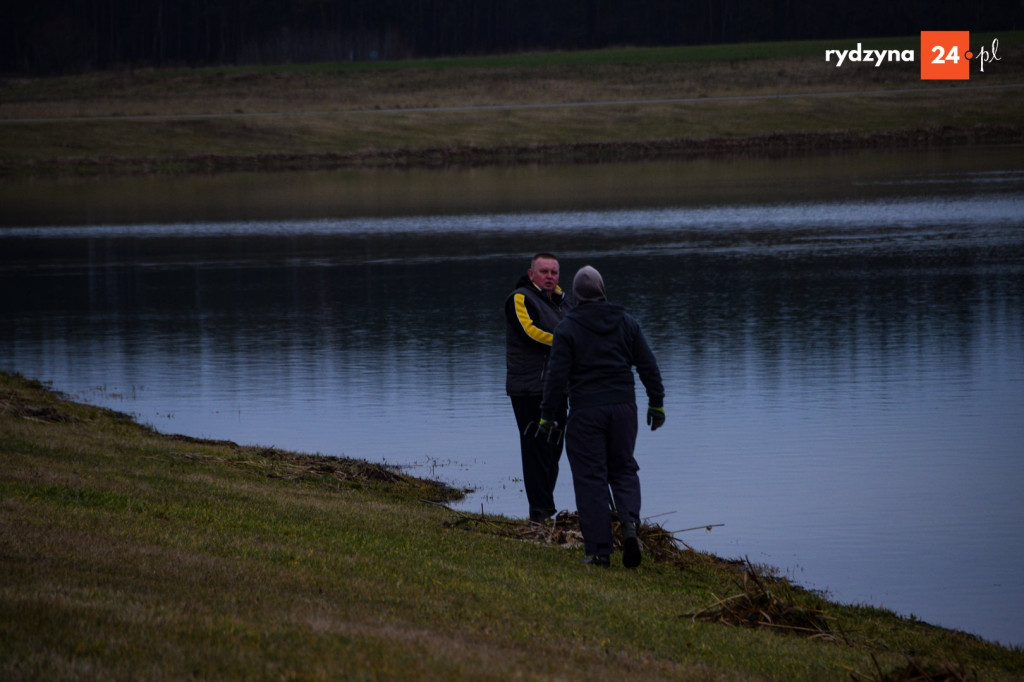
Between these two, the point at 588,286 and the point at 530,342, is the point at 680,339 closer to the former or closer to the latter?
the point at 530,342

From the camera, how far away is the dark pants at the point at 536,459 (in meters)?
11.7

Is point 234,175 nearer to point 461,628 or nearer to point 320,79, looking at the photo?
point 320,79

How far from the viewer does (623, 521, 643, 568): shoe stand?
32.4 feet

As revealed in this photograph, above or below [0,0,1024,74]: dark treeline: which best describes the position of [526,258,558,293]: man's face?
below

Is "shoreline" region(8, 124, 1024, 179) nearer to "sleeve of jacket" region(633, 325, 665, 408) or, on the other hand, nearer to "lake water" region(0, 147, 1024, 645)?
"lake water" region(0, 147, 1024, 645)

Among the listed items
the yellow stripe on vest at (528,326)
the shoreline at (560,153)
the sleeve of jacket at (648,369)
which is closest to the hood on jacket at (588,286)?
the sleeve of jacket at (648,369)

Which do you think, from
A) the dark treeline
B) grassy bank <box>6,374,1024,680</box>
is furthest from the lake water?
the dark treeline

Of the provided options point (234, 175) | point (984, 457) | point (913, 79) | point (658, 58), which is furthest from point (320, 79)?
point (984, 457)

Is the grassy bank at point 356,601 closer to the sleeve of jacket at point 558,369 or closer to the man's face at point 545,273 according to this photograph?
the sleeve of jacket at point 558,369

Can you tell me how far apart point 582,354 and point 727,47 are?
9406 centimetres

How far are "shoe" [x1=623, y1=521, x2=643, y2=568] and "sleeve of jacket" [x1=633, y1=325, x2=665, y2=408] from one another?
2.96ft

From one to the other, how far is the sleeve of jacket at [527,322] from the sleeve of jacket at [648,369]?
1.47m

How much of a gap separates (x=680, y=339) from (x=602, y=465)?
13582 millimetres
